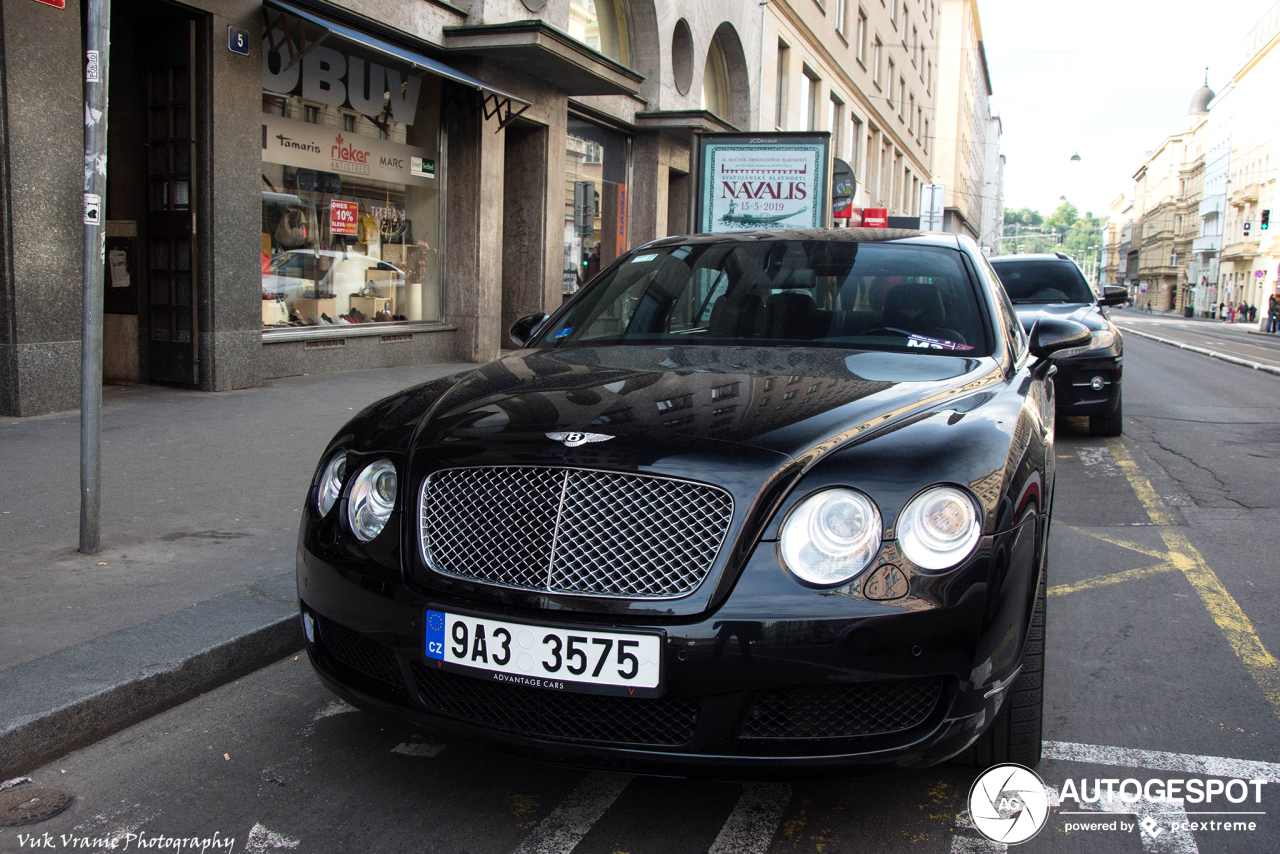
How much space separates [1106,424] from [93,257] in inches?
306

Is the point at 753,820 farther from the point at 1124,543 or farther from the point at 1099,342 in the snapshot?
the point at 1099,342

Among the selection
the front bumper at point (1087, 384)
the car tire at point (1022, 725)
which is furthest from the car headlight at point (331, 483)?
the front bumper at point (1087, 384)

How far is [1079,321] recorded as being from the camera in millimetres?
8750

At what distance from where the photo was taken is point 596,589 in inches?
86.7

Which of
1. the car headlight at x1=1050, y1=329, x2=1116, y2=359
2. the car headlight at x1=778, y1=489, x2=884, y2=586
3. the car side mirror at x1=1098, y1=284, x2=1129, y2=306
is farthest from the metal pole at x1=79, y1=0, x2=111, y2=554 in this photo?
the car side mirror at x1=1098, y1=284, x2=1129, y2=306

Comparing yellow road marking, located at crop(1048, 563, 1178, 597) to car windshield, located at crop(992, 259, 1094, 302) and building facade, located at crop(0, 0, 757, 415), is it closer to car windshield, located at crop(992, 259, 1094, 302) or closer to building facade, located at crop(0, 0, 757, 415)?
car windshield, located at crop(992, 259, 1094, 302)

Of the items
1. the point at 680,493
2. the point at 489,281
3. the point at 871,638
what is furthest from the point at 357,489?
the point at 489,281

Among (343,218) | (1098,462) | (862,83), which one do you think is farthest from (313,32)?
(862,83)

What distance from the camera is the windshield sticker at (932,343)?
3338mm

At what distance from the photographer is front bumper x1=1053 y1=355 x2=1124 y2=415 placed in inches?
322

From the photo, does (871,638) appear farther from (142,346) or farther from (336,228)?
(336,228)

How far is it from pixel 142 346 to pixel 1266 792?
9.37 m

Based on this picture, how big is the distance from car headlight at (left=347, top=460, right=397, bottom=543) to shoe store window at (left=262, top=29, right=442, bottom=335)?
320 inches

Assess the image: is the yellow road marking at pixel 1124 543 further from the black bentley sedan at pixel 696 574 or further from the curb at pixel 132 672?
the curb at pixel 132 672
